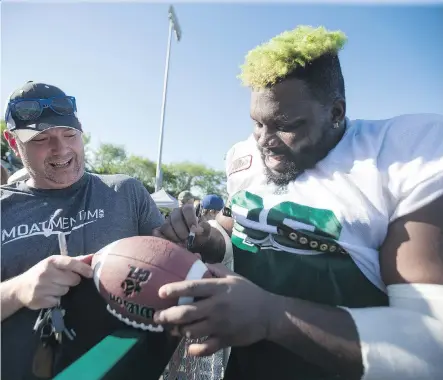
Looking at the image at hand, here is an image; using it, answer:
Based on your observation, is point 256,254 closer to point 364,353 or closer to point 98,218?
point 364,353

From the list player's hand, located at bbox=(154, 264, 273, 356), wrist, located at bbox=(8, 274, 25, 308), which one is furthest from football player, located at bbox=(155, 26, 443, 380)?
wrist, located at bbox=(8, 274, 25, 308)

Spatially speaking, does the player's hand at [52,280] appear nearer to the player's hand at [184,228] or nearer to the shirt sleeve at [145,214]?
the player's hand at [184,228]

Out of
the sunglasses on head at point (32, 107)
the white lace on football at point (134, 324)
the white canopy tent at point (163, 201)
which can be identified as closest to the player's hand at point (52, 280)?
the white lace on football at point (134, 324)

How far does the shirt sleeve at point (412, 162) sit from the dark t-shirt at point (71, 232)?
1.12 meters

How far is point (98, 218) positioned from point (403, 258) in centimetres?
167

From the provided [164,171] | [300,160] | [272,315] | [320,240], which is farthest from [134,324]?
[164,171]

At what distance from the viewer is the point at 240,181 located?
74.4 inches

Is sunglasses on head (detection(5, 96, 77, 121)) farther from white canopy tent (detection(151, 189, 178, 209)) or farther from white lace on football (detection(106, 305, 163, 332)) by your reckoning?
white canopy tent (detection(151, 189, 178, 209))

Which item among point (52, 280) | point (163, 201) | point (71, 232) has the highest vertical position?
point (52, 280)

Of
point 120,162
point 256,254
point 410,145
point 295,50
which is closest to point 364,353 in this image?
point 256,254

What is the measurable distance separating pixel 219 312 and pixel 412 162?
37.9 inches

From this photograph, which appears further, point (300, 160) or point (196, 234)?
point (196, 234)

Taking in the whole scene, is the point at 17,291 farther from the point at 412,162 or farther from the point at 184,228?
the point at 412,162

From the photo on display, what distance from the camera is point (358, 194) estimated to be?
1.36m
